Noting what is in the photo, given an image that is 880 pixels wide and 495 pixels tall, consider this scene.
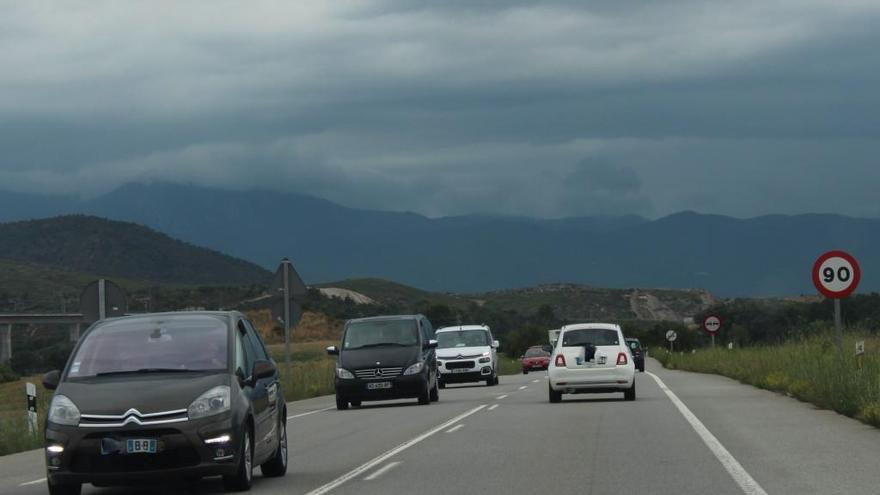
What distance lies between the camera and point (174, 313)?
15.4 meters

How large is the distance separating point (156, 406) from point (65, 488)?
110 cm

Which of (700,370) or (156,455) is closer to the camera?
(156,455)

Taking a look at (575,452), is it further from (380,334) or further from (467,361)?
(467,361)

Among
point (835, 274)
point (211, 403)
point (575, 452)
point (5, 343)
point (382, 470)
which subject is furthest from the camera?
point (5, 343)

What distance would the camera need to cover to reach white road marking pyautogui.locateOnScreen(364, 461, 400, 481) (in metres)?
15.7

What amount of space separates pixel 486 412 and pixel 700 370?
3205cm

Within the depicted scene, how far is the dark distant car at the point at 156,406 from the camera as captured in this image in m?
13.6

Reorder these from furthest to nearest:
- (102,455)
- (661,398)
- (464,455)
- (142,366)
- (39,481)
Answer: (661,398), (464,455), (39,481), (142,366), (102,455)

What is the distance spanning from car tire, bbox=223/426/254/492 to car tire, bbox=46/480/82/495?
51.8 inches

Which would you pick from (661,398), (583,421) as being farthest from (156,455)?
(661,398)

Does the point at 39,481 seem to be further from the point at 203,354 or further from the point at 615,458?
the point at 615,458

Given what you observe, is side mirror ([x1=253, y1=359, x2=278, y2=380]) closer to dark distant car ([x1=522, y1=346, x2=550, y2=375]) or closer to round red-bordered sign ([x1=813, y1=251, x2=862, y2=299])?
round red-bordered sign ([x1=813, y1=251, x2=862, y2=299])

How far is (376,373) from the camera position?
31.3 metres

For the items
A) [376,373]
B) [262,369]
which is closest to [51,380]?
[262,369]
